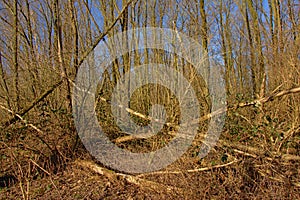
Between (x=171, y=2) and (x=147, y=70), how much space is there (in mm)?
2036

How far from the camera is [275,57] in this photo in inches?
159

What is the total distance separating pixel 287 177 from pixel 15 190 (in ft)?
11.3

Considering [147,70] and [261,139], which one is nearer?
[261,139]

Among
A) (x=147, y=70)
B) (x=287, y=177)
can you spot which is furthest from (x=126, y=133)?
(x=287, y=177)

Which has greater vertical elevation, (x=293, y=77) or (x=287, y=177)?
(x=293, y=77)

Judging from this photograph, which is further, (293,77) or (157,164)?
(157,164)

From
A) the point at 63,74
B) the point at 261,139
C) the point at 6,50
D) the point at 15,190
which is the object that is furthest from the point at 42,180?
the point at 6,50

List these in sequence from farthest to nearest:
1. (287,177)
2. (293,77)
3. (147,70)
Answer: (147,70) < (293,77) < (287,177)

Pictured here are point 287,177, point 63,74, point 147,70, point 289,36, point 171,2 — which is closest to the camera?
point 287,177

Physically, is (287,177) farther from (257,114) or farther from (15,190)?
(15,190)

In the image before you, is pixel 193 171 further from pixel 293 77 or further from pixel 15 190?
pixel 15 190

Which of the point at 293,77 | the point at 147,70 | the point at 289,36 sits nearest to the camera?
the point at 293,77

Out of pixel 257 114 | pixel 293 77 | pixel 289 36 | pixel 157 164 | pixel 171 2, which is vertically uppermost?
pixel 171 2

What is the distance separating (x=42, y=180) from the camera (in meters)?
3.63
